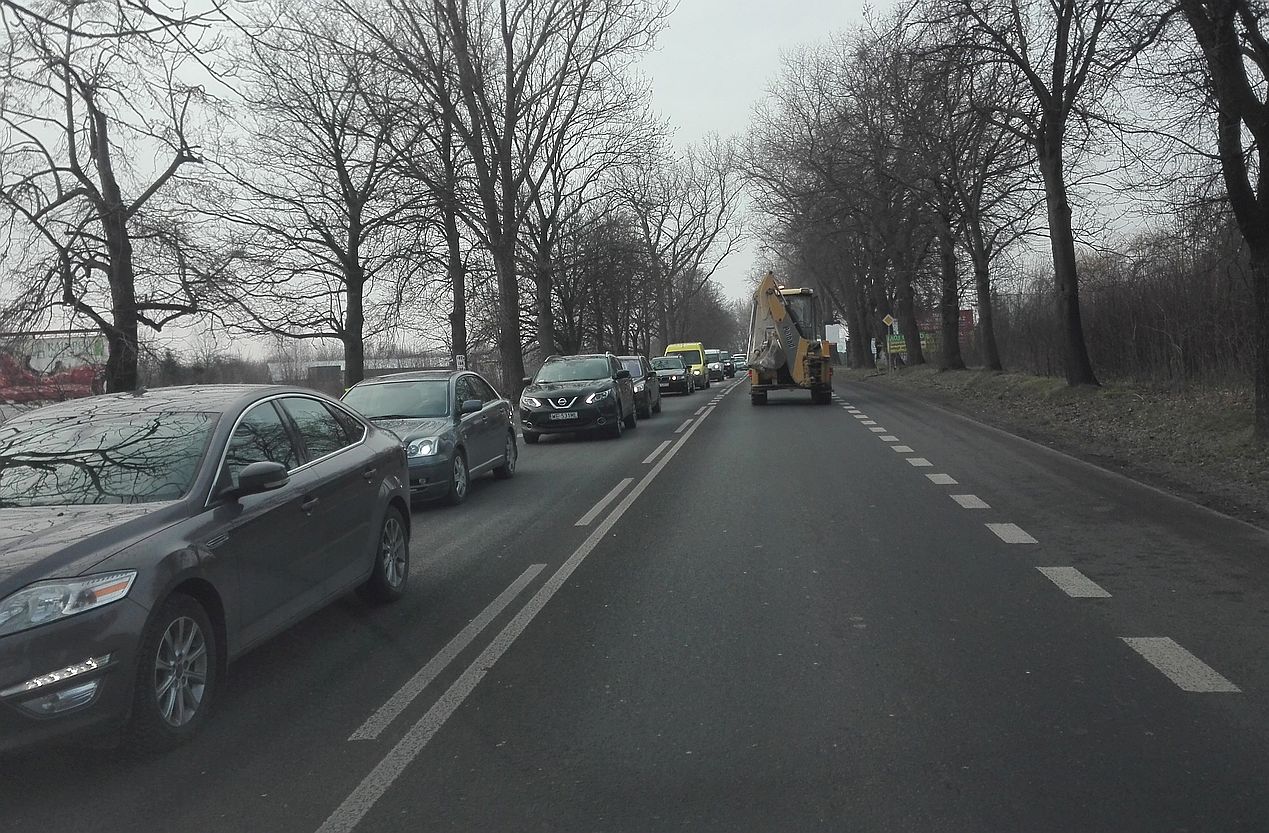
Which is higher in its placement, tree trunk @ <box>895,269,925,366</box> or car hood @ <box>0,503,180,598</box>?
tree trunk @ <box>895,269,925,366</box>

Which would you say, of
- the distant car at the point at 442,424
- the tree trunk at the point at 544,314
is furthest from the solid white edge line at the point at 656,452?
the tree trunk at the point at 544,314

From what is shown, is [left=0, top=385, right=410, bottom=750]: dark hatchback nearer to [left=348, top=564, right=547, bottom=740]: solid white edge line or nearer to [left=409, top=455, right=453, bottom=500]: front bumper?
[left=348, top=564, right=547, bottom=740]: solid white edge line

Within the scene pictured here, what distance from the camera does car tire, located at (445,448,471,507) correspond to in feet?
39.6

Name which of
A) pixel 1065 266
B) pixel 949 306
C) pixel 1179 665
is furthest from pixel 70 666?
pixel 949 306

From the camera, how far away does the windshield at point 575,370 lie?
2112 cm

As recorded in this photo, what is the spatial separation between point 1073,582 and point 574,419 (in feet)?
43.9

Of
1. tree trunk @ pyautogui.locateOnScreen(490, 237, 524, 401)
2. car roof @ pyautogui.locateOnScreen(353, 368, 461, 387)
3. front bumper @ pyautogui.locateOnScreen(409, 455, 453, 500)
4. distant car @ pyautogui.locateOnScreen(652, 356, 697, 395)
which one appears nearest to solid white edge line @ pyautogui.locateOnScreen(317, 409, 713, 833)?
front bumper @ pyautogui.locateOnScreen(409, 455, 453, 500)

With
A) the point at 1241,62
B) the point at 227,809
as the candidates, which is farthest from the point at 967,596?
the point at 1241,62

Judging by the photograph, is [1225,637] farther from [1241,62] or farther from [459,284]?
[459,284]

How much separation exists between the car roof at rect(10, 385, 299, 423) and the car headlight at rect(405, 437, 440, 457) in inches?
213

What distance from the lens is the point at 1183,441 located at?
1499 centimetres

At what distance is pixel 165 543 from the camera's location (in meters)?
4.54

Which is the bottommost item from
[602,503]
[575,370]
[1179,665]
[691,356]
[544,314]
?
[1179,665]

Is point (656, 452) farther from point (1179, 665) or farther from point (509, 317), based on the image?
point (509, 317)
